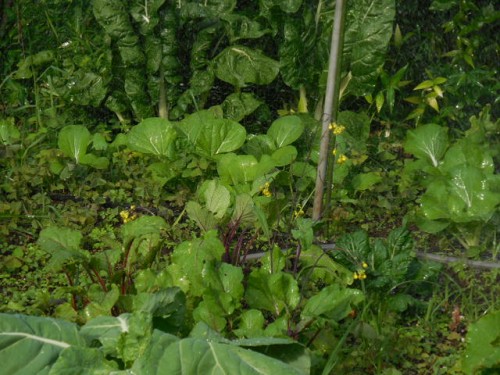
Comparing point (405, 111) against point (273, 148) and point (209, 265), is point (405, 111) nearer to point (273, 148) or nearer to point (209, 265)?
point (273, 148)

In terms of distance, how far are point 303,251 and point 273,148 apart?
3.37ft

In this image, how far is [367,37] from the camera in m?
4.70

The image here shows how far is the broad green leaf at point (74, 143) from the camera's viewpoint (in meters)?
4.55

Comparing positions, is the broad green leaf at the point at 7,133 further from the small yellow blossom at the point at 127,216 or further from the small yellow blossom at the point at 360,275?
the small yellow blossom at the point at 360,275

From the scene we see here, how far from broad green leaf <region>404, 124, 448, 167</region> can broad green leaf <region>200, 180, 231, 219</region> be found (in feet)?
3.91

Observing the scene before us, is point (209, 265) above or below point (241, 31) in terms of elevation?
below

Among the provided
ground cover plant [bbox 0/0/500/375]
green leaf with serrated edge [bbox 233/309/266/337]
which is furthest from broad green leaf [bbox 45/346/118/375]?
green leaf with serrated edge [bbox 233/309/266/337]

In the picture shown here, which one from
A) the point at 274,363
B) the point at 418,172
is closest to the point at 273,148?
the point at 418,172

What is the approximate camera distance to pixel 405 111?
5.32 meters

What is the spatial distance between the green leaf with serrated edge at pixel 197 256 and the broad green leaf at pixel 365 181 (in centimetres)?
125

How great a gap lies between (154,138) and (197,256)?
1413mm

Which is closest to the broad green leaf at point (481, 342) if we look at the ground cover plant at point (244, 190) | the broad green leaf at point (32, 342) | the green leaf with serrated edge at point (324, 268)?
the ground cover plant at point (244, 190)

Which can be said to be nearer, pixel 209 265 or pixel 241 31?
pixel 209 265

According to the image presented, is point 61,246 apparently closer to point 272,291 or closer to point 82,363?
point 272,291
